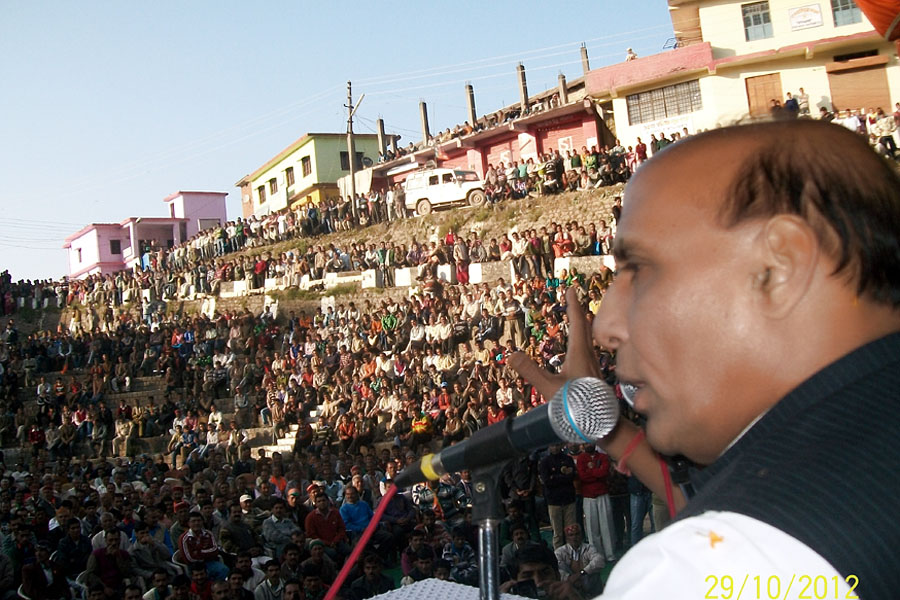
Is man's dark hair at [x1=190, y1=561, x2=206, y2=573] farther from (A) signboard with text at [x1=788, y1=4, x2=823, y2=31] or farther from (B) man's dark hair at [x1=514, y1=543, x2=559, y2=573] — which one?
(A) signboard with text at [x1=788, y1=4, x2=823, y2=31]

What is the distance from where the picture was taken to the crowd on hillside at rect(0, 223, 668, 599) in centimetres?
795

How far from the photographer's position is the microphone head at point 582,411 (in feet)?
4.39

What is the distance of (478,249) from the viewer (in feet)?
59.9

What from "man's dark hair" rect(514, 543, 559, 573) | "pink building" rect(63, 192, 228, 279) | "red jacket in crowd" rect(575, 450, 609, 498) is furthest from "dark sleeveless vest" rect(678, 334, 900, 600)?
"pink building" rect(63, 192, 228, 279)

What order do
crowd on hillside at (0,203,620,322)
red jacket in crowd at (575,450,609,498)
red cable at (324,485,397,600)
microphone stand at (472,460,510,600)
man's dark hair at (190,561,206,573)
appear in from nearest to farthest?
microphone stand at (472,460,510,600)
red cable at (324,485,397,600)
man's dark hair at (190,561,206,573)
red jacket in crowd at (575,450,609,498)
crowd on hillside at (0,203,620,322)

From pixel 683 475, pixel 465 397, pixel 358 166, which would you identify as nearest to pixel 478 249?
pixel 465 397

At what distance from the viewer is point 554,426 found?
1374mm

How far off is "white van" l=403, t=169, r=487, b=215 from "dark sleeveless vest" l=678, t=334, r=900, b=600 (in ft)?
78.0

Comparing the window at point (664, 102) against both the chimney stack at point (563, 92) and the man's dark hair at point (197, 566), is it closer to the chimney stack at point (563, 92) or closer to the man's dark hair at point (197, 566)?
the chimney stack at point (563, 92)

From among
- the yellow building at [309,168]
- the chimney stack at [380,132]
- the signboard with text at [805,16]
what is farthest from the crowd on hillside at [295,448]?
the chimney stack at [380,132]

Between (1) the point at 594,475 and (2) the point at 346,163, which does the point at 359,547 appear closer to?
(1) the point at 594,475

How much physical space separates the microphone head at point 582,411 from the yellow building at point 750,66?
71.6 feet

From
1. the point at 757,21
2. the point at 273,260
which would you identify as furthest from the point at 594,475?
the point at 757,21

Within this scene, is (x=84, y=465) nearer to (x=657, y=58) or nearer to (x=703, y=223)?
(x=703, y=223)
